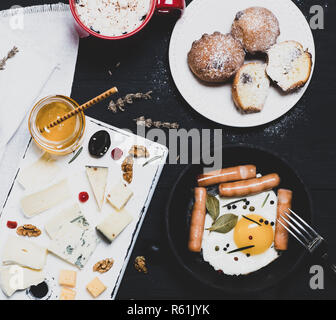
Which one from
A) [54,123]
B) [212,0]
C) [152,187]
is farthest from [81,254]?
[212,0]

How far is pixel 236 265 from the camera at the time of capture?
1.83 m

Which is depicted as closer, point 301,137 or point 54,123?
point 54,123

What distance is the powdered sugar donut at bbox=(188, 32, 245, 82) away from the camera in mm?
1679

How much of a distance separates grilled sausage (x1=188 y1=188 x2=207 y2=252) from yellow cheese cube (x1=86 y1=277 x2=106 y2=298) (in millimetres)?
412

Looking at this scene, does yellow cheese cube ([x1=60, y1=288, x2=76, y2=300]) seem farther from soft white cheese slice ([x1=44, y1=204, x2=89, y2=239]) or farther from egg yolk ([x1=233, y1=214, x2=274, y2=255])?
egg yolk ([x1=233, y1=214, x2=274, y2=255])

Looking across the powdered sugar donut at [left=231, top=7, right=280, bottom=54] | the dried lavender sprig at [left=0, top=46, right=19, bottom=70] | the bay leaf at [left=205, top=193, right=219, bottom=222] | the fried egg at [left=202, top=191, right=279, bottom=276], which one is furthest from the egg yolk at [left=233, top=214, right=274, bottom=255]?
the dried lavender sprig at [left=0, top=46, right=19, bottom=70]

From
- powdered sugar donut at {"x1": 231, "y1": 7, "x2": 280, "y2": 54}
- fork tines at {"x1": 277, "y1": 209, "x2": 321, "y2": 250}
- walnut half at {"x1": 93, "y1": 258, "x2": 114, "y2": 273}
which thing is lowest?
walnut half at {"x1": 93, "y1": 258, "x2": 114, "y2": 273}

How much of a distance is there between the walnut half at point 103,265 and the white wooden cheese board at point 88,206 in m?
0.02

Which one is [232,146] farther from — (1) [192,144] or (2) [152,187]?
(2) [152,187]

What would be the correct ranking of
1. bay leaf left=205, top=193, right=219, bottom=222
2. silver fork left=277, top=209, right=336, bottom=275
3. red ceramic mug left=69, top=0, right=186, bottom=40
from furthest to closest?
bay leaf left=205, top=193, right=219, bottom=222 → silver fork left=277, top=209, right=336, bottom=275 → red ceramic mug left=69, top=0, right=186, bottom=40

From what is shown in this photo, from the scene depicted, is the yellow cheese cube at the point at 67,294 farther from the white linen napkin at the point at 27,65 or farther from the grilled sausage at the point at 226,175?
the grilled sausage at the point at 226,175

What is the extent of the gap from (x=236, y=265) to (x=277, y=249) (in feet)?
0.62

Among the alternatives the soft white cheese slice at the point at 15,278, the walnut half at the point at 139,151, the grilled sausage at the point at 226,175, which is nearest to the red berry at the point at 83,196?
the walnut half at the point at 139,151
